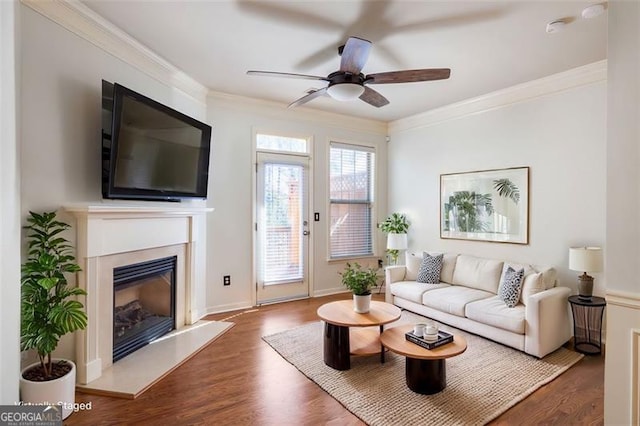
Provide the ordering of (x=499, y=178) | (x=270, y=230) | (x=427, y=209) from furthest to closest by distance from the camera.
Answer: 1. (x=427, y=209)
2. (x=270, y=230)
3. (x=499, y=178)

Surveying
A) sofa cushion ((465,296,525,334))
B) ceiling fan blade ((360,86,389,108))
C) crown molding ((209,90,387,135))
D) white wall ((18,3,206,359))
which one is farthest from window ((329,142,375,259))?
white wall ((18,3,206,359))

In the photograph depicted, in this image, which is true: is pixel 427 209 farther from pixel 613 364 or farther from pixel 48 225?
pixel 48 225

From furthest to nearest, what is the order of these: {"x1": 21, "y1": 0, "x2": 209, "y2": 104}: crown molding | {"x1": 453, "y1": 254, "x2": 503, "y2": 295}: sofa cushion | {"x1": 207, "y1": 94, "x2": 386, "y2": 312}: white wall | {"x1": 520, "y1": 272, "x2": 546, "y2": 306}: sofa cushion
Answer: {"x1": 207, "y1": 94, "x2": 386, "y2": 312}: white wall → {"x1": 453, "y1": 254, "x2": 503, "y2": 295}: sofa cushion → {"x1": 520, "y1": 272, "x2": 546, "y2": 306}: sofa cushion → {"x1": 21, "y1": 0, "x2": 209, "y2": 104}: crown molding

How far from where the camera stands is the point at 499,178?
4098 mm

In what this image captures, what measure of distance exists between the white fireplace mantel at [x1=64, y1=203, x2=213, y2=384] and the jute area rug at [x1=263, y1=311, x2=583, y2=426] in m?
1.41

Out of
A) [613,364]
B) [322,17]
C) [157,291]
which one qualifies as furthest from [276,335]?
[322,17]

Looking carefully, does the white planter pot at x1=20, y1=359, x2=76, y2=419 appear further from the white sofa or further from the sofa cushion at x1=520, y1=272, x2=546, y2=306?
the sofa cushion at x1=520, y1=272, x2=546, y2=306

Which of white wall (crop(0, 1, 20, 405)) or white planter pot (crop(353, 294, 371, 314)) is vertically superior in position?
white wall (crop(0, 1, 20, 405))

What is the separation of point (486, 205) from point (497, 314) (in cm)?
154

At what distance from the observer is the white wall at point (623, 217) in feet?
5.27

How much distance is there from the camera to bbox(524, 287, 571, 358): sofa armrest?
2.94 metres

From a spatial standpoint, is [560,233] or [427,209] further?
[427,209]

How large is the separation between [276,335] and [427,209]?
9.56 feet

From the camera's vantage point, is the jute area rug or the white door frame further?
the white door frame
